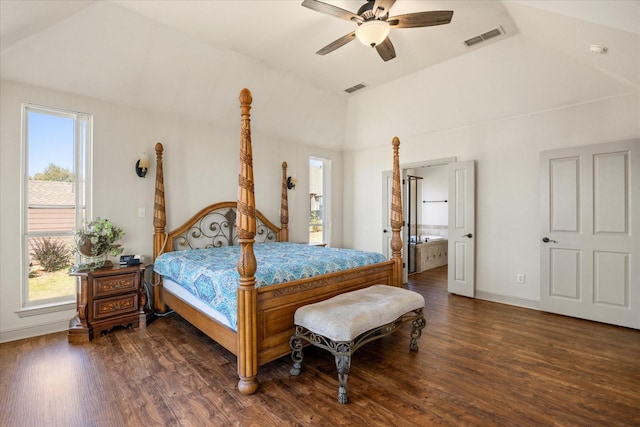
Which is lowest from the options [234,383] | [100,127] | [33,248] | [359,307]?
[234,383]

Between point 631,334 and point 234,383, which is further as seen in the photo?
point 631,334

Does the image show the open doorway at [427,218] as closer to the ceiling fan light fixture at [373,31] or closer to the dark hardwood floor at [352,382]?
the dark hardwood floor at [352,382]

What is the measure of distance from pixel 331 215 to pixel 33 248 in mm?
4671

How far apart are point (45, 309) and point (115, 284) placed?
0.82m

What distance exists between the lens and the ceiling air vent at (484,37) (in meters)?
3.38

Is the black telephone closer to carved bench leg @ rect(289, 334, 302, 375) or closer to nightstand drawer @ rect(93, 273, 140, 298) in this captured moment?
nightstand drawer @ rect(93, 273, 140, 298)

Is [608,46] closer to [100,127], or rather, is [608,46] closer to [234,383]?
[234,383]

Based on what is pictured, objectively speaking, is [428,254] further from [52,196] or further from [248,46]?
[52,196]

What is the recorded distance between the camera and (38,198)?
340cm

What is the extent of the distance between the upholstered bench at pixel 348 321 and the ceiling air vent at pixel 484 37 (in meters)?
3.03

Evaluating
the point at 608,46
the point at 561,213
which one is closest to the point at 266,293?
the point at 608,46

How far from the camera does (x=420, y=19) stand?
2.57 meters

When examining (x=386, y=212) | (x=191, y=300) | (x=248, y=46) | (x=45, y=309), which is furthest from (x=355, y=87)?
(x=45, y=309)

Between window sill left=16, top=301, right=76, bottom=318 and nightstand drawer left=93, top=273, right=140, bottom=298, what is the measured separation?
24.2 inches
